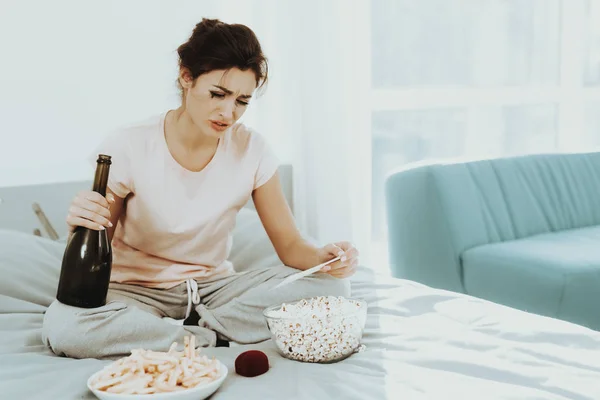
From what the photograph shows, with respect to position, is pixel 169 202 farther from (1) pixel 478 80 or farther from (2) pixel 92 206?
(1) pixel 478 80

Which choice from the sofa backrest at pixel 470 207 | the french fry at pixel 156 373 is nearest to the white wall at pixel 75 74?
the sofa backrest at pixel 470 207

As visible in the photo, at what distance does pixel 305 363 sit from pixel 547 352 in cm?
46

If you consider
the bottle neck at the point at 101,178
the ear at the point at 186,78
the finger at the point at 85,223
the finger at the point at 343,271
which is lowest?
the finger at the point at 343,271

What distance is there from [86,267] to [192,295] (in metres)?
0.33

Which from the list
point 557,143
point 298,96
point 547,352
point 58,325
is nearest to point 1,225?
point 58,325

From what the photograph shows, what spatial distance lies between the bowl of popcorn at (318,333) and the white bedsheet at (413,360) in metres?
0.02

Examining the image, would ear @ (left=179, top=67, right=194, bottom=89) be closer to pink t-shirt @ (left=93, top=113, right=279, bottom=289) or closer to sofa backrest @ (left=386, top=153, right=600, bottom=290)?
pink t-shirt @ (left=93, top=113, right=279, bottom=289)

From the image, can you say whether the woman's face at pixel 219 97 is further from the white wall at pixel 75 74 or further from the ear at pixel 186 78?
the white wall at pixel 75 74

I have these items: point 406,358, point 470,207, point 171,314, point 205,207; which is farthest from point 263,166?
point 470,207

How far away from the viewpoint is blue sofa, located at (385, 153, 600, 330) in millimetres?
2355

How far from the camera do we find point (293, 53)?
3068 millimetres

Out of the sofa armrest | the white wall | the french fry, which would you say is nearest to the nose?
→ the french fry

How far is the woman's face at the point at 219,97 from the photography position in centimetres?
170

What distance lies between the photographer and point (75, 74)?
101 inches
